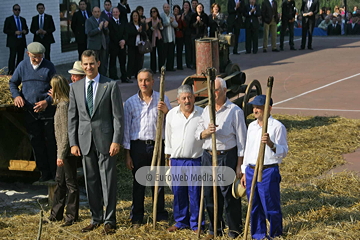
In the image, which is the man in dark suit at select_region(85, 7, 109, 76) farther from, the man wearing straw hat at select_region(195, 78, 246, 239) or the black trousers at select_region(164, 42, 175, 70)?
the man wearing straw hat at select_region(195, 78, 246, 239)

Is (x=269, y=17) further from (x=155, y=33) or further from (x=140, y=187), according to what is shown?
(x=140, y=187)

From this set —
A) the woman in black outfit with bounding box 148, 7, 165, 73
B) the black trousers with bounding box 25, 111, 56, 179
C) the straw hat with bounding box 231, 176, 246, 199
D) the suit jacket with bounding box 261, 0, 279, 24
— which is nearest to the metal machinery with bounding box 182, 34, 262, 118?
the black trousers with bounding box 25, 111, 56, 179

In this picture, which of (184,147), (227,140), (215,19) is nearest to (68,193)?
(184,147)

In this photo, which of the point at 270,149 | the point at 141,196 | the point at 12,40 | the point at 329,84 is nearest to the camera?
the point at 270,149

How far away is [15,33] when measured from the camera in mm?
18484

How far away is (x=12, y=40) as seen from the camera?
18547 millimetres

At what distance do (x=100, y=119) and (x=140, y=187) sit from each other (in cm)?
92

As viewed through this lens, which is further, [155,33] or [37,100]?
[155,33]

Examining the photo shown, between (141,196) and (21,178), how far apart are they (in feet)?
10.3

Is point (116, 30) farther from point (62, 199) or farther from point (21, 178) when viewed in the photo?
point (62, 199)

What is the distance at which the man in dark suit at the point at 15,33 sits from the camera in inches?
728

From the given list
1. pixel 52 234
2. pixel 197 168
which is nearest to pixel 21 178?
pixel 52 234

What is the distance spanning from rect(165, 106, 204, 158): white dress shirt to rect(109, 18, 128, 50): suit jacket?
11.4 metres

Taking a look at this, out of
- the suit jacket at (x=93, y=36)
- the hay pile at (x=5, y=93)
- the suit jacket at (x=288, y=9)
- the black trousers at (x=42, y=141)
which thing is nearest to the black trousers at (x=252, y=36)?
the suit jacket at (x=288, y=9)
